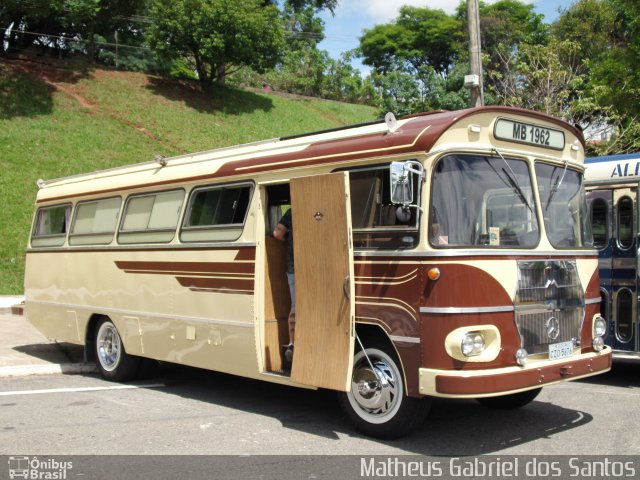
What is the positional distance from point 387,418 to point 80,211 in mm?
6376

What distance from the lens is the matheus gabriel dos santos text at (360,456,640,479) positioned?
5688 millimetres

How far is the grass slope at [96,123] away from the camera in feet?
69.5

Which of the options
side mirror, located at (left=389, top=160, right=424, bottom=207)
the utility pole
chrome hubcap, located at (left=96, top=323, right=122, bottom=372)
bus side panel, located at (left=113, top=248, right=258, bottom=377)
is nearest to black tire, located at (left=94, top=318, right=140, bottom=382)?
chrome hubcap, located at (left=96, top=323, right=122, bottom=372)

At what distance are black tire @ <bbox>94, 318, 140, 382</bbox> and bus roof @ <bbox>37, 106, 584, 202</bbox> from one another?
1.99 metres

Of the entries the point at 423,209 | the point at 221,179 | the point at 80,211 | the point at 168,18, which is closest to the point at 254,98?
the point at 168,18

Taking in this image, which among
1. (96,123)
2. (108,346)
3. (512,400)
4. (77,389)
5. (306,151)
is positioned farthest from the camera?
(96,123)

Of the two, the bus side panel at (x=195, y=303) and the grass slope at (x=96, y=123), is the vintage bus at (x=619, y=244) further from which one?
the grass slope at (x=96, y=123)

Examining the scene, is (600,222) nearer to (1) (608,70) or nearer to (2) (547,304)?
(2) (547,304)

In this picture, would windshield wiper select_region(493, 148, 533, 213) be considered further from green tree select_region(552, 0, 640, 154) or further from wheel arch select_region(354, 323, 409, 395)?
green tree select_region(552, 0, 640, 154)

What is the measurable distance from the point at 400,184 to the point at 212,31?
27997mm

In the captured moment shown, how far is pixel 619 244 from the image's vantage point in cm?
949

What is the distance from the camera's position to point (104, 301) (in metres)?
10.2

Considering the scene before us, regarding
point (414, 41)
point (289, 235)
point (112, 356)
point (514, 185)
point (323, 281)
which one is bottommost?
point (112, 356)

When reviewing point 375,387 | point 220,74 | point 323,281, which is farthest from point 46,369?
point 220,74
